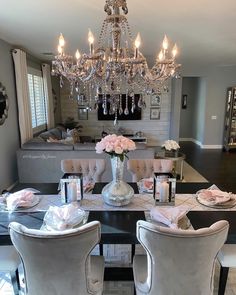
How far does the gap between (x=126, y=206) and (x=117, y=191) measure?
145 mm

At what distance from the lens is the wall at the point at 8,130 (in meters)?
4.36

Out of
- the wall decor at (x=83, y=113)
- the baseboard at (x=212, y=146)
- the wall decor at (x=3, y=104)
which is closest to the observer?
the wall decor at (x=3, y=104)

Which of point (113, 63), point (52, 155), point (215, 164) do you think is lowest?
point (215, 164)

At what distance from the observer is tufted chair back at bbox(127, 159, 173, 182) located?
2.89 metres

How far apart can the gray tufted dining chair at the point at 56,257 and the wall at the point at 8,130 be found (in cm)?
322

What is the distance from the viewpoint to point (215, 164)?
6.39 m

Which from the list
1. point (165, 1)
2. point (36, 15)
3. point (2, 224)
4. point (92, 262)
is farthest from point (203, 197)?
point (36, 15)

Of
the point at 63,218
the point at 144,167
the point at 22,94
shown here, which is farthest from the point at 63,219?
the point at 22,94

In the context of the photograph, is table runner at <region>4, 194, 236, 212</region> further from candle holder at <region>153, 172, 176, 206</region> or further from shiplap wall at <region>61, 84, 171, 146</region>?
shiplap wall at <region>61, 84, 171, 146</region>

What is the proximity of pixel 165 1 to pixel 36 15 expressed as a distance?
1557mm

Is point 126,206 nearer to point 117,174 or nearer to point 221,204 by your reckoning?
point 117,174

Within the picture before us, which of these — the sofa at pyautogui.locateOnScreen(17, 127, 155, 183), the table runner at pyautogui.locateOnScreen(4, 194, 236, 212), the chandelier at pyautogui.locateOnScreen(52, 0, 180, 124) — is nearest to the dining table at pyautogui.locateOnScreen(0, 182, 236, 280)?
the table runner at pyautogui.locateOnScreen(4, 194, 236, 212)

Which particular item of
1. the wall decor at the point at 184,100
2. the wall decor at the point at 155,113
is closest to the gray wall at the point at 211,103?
the wall decor at the point at 184,100

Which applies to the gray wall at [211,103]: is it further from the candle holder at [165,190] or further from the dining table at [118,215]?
the candle holder at [165,190]
